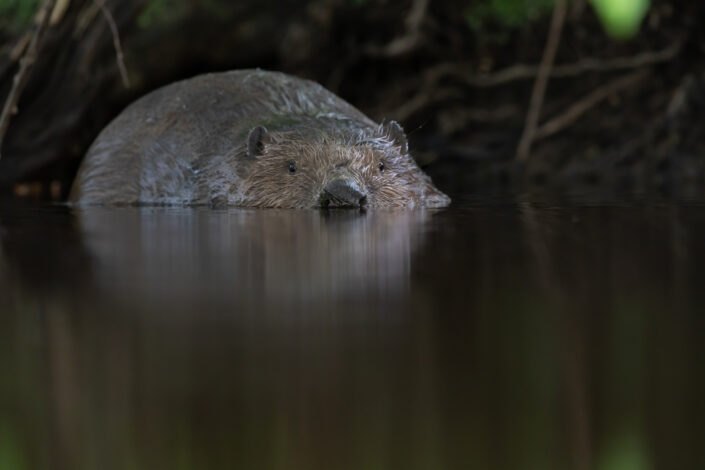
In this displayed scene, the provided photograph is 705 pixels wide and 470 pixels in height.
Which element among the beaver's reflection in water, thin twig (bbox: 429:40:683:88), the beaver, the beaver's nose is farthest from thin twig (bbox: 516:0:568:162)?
the beaver's reflection in water

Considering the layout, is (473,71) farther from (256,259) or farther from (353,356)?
(353,356)

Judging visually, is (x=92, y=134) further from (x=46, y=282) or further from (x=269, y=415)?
(x=269, y=415)

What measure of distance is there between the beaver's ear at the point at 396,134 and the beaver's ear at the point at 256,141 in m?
0.82

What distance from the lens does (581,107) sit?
11.9m

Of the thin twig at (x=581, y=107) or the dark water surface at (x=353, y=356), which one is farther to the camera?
the thin twig at (x=581, y=107)

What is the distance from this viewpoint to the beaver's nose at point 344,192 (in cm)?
597

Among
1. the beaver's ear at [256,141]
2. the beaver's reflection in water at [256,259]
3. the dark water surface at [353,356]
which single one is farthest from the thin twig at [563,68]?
the dark water surface at [353,356]

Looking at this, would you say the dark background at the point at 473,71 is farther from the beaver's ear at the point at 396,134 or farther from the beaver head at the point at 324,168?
the beaver head at the point at 324,168

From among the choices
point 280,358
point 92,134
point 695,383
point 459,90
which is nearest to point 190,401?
point 280,358

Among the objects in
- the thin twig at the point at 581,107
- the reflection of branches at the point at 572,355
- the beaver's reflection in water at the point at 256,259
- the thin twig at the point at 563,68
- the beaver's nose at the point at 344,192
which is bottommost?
the reflection of branches at the point at 572,355

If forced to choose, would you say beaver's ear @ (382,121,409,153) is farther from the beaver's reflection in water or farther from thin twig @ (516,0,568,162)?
thin twig @ (516,0,568,162)

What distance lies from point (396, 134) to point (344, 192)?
121cm

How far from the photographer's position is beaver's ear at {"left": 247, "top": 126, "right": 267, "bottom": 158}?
22.5ft

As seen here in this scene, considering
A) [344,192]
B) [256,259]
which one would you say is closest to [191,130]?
[344,192]
